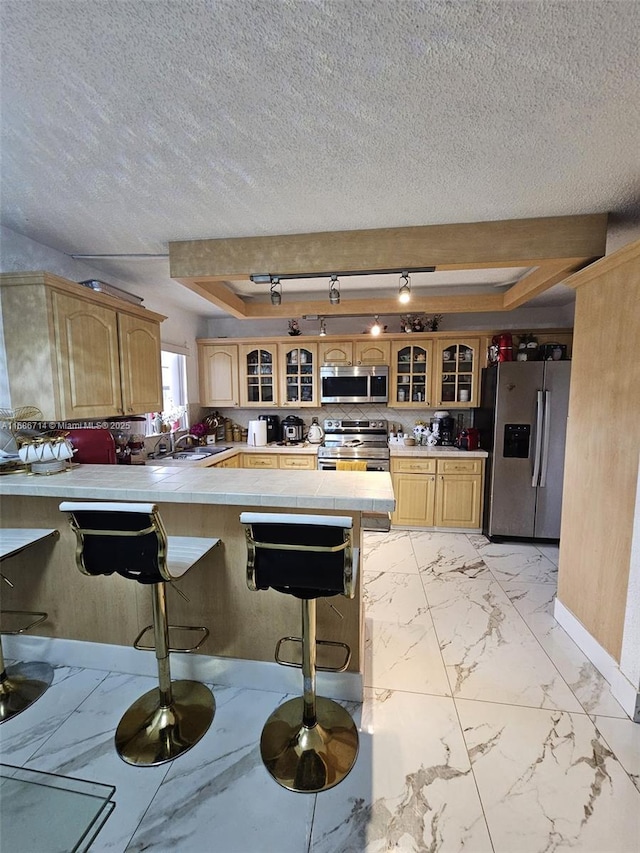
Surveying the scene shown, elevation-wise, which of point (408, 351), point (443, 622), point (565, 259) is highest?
point (565, 259)

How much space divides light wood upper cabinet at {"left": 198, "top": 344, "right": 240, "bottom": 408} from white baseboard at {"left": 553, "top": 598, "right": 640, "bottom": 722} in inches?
149

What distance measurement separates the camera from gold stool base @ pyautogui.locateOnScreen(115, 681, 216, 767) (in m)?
1.51

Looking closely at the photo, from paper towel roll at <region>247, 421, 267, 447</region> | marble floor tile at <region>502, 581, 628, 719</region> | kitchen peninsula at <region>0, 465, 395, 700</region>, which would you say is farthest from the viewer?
paper towel roll at <region>247, 421, 267, 447</region>

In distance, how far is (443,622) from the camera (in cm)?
240

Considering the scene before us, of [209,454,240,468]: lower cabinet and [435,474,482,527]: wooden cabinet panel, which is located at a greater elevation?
[209,454,240,468]: lower cabinet

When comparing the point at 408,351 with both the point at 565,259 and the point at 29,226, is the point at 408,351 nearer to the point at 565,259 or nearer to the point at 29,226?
the point at 565,259


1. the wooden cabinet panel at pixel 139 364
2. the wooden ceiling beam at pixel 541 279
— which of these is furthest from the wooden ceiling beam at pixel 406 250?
the wooden cabinet panel at pixel 139 364

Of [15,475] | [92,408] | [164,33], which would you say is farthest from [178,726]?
→ [164,33]

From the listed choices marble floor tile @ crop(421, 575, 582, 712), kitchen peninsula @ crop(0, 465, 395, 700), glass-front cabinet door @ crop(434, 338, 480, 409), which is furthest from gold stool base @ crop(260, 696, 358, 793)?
glass-front cabinet door @ crop(434, 338, 480, 409)

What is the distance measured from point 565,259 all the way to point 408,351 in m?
2.16

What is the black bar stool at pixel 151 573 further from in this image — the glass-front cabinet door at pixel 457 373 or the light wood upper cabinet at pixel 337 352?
the glass-front cabinet door at pixel 457 373

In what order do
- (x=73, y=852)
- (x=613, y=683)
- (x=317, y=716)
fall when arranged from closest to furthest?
(x=73, y=852) < (x=317, y=716) < (x=613, y=683)

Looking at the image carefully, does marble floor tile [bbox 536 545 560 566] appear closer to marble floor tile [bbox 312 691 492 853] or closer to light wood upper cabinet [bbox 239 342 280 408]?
marble floor tile [bbox 312 691 492 853]

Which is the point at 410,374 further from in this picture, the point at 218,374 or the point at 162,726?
the point at 162,726
